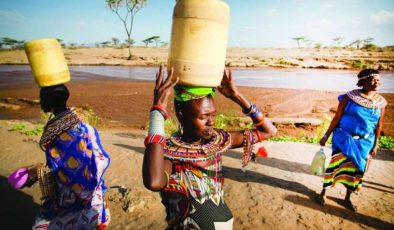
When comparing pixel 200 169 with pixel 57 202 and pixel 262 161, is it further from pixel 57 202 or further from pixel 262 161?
pixel 262 161

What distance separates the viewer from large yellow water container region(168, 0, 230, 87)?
1.40m

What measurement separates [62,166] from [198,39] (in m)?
1.39

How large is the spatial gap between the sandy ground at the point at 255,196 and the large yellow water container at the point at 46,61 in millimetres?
1987

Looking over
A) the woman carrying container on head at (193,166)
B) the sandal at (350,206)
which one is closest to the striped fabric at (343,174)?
the sandal at (350,206)

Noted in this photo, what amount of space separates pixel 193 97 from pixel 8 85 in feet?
62.0

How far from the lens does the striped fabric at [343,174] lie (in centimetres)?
366

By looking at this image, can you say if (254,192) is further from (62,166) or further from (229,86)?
(62,166)

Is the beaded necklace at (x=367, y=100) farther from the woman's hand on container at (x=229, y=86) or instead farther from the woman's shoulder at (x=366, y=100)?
the woman's hand on container at (x=229, y=86)

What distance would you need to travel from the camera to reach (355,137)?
364cm

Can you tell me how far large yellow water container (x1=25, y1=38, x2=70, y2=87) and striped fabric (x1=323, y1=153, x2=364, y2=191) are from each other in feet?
11.7

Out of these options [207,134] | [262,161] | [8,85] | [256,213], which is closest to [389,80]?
[262,161]

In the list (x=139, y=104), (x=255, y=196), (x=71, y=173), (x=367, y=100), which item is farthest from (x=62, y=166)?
(x=139, y=104)

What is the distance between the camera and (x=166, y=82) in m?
1.47

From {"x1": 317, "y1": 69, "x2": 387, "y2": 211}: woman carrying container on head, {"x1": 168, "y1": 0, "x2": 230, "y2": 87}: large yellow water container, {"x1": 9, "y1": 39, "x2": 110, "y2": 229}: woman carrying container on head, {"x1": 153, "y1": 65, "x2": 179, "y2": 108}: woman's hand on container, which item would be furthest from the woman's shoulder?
{"x1": 9, "y1": 39, "x2": 110, "y2": 229}: woman carrying container on head
